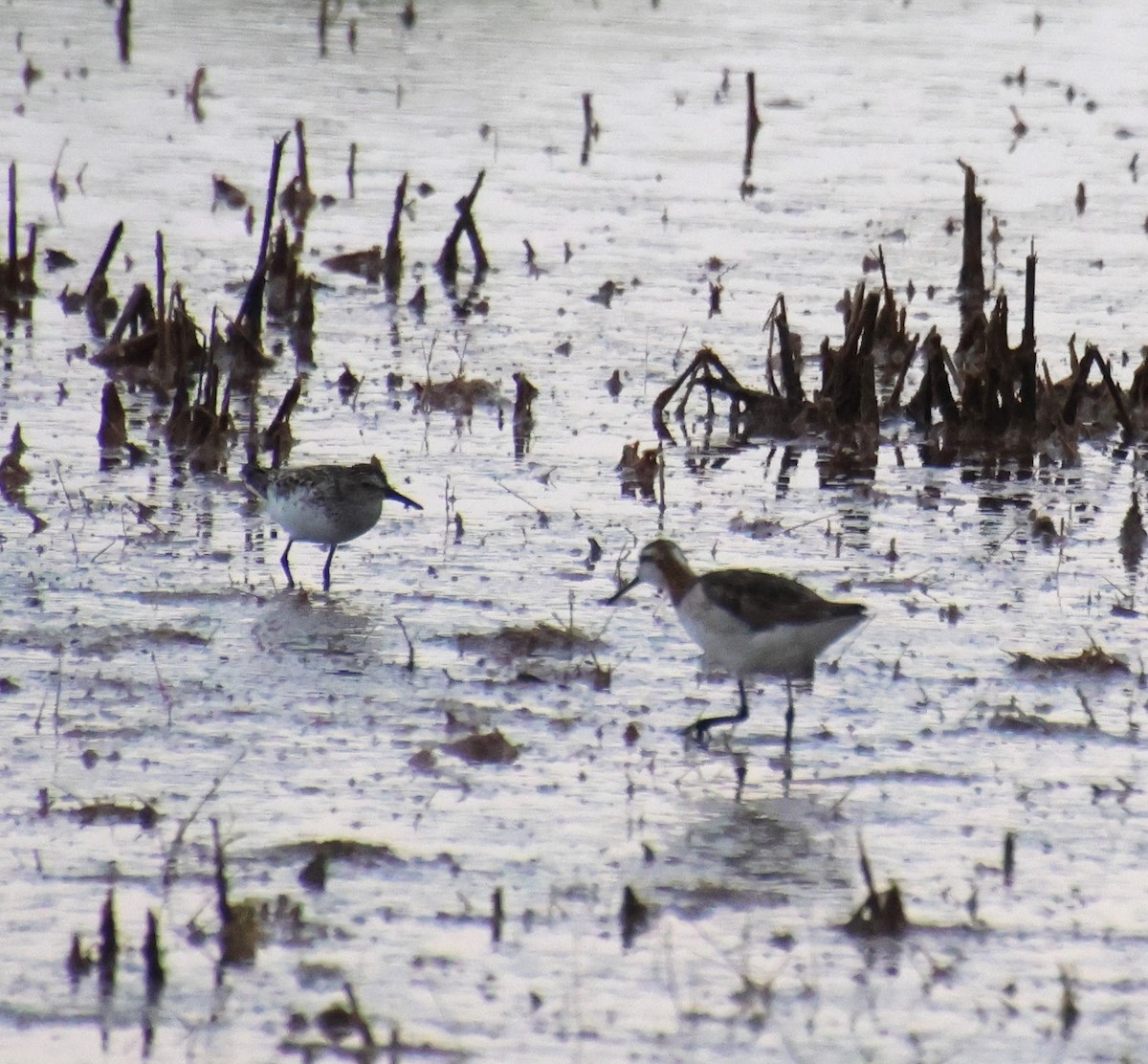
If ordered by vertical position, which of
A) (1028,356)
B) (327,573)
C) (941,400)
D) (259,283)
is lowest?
(327,573)

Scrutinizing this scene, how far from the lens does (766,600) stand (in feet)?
24.7

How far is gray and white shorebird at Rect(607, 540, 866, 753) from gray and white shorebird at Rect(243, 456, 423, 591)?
6.30 feet

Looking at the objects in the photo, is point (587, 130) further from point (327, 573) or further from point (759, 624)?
point (759, 624)

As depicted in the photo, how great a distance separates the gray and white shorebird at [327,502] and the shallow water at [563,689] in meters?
0.22

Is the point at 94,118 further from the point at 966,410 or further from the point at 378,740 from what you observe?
the point at 378,740

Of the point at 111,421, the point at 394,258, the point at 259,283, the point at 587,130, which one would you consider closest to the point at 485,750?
the point at 111,421

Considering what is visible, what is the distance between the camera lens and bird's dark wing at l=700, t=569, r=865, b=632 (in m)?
7.43

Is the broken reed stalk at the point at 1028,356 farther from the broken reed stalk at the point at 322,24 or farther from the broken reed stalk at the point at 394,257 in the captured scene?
the broken reed stalk at the point at 322,24

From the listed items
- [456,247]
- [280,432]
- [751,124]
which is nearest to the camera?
[280,432]

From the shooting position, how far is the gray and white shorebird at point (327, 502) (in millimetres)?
9234

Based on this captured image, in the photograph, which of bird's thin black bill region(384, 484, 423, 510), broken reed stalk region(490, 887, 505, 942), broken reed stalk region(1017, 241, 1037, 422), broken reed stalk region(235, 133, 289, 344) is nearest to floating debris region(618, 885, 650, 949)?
broken reed stalk region(490, 887, 505, 942)


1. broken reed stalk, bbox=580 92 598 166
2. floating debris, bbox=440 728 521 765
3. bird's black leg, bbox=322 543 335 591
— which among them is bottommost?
floating debris, bbox=440 728 521 765

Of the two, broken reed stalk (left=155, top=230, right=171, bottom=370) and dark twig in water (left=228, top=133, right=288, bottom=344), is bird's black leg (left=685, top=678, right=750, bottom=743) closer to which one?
dark twig in water (left=228, top=133, right=288, bottom=344)

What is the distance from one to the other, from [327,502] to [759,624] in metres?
2.36
